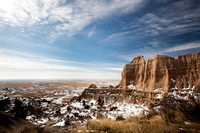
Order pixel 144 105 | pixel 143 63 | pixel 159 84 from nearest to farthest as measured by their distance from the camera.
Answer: pixel 144 105
pixel 159 84
pixel 143 63

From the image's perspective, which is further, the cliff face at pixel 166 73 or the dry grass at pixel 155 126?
the cliff face at pixel 166 73

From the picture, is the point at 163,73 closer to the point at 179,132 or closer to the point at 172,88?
the point at 172,88

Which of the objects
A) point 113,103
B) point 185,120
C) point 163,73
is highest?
point 163,73

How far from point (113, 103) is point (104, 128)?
3224 centimetres

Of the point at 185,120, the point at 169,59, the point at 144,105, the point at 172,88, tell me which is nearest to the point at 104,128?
the point at 185,120

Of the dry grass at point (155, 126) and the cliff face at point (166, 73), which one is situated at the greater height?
the cliff face at point (166, 73)

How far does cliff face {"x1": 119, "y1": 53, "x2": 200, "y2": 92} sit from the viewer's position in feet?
90.8

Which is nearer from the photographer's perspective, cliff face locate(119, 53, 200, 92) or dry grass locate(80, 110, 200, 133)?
dry grass locate(80, 110, 200, 133)

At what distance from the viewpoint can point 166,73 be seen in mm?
30531

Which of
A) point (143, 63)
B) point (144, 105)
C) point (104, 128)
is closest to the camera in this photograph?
point (104, 128)

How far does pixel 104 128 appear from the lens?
4320mm

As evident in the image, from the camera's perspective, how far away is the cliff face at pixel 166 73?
90.8 feet

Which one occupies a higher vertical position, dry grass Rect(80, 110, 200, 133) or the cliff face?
the cliff face

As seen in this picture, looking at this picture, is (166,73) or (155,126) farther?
(166,73)
